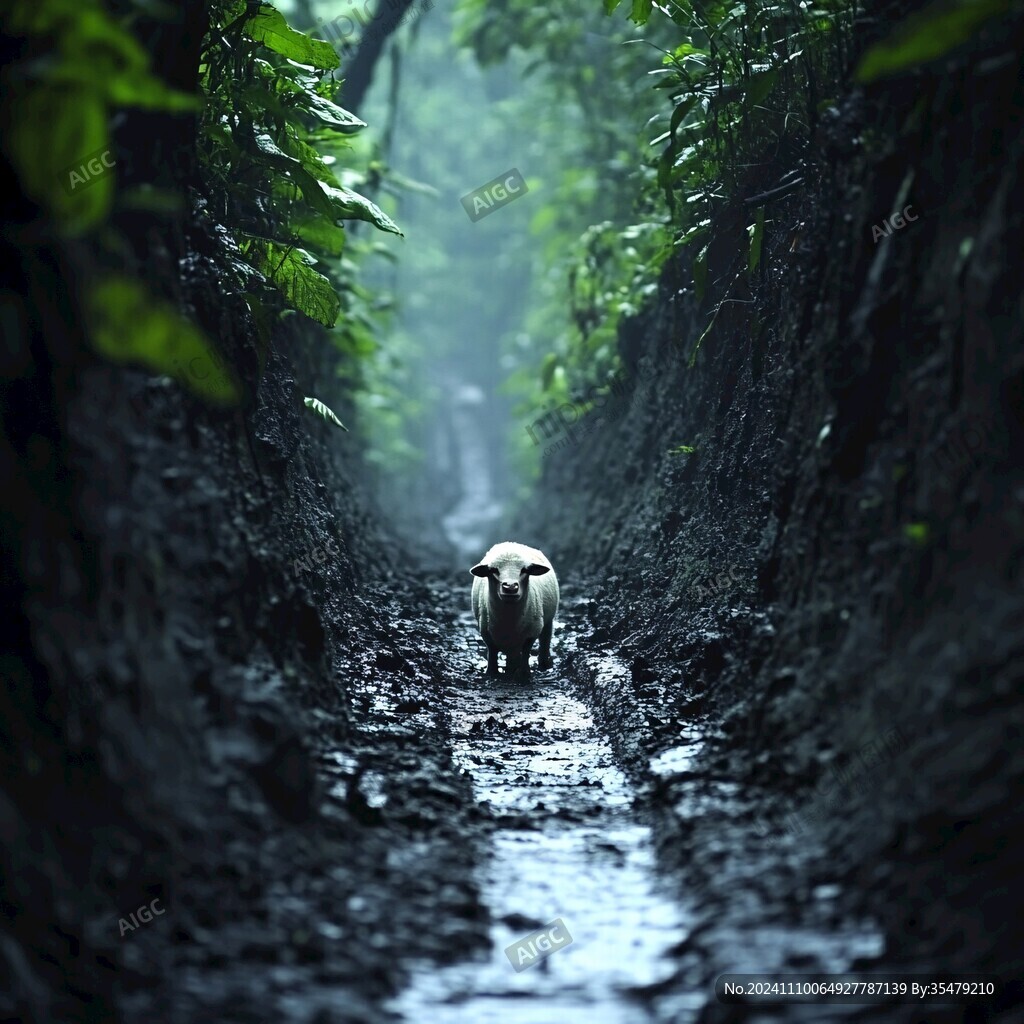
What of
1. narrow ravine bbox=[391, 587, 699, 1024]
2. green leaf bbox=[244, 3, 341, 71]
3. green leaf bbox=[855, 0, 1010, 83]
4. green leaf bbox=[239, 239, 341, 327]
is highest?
green leaf bbox=[244, 3, 341, 71]

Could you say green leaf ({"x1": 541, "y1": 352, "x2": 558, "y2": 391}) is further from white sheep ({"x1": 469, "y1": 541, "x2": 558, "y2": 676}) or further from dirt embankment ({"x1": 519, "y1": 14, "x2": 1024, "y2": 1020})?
dirt embankment ({"x1": 519, "y1": 14, "x2": 1024, "y2": 1020})

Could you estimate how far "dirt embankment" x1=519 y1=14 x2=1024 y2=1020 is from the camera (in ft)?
16.6

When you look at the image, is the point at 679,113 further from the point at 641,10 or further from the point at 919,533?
the point at 919,533

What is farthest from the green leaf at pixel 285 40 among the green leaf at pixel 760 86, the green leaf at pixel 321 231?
the green leaf at pixel 760 86

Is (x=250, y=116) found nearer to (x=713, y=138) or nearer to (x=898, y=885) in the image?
(x=713, y=138)

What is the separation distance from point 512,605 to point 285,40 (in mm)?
5779

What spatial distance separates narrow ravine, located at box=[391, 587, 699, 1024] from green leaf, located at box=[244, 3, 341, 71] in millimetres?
5651

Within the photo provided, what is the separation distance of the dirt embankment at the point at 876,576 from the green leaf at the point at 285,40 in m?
4.11

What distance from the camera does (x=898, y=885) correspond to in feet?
16.6

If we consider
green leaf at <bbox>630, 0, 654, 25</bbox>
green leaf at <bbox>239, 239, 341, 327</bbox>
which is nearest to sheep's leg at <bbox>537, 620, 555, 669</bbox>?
green leaf at <bbox>239, 239, 341, 327</bbox>

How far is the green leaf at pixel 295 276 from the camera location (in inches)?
377

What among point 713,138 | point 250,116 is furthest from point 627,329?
point 250,116

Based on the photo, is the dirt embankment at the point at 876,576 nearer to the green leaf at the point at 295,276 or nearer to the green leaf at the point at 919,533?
the green leaf at the point at 919,533

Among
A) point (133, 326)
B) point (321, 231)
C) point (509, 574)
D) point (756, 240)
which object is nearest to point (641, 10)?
point (756, 240)
